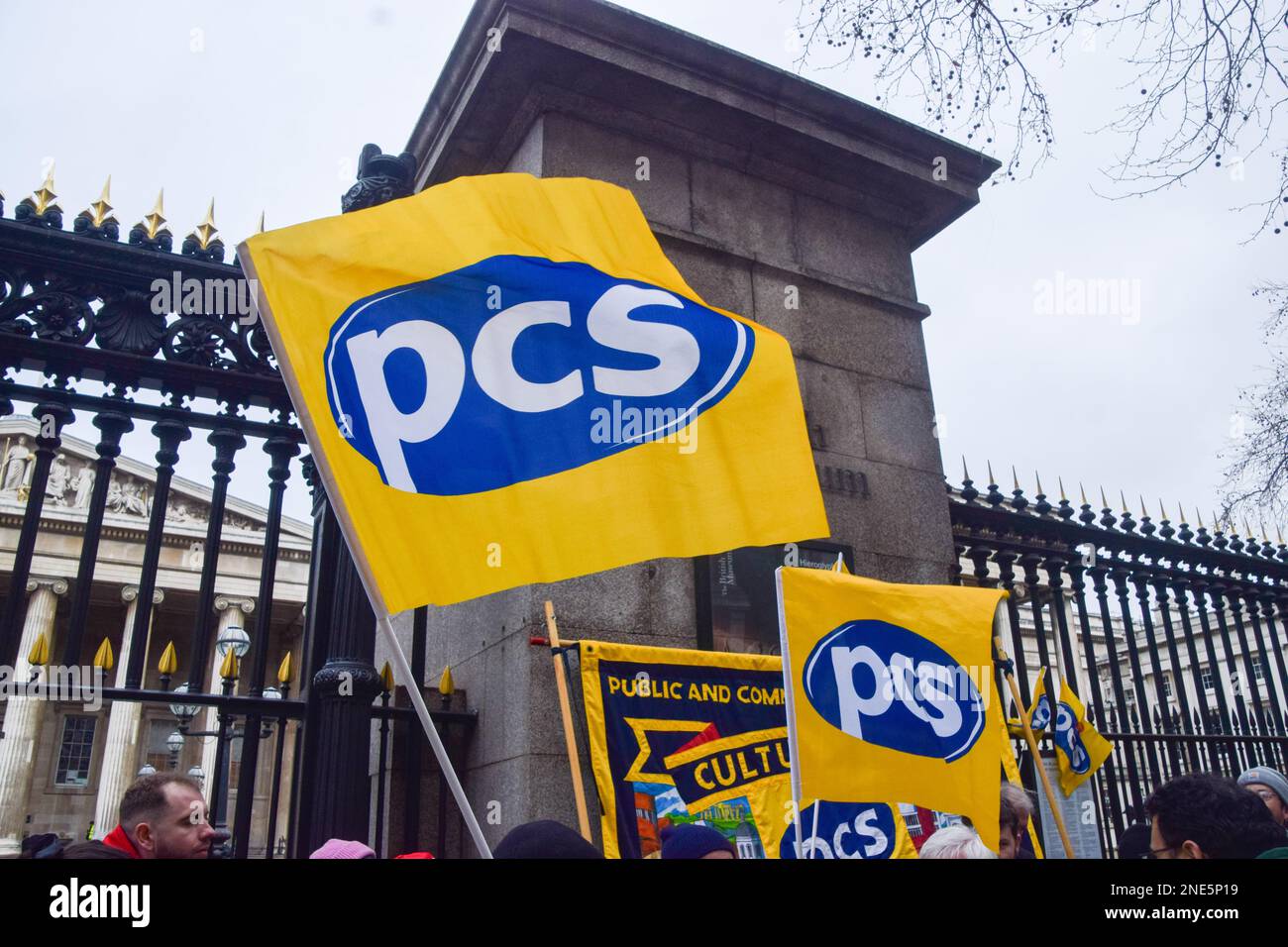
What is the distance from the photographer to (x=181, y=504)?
107 feet

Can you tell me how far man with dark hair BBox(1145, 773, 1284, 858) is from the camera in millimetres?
3391

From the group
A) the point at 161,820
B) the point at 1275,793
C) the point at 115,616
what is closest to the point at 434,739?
the point at 161,820

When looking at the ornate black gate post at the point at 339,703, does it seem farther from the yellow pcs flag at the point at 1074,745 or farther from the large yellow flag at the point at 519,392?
the yellow pcs flag at the point at 1074,745

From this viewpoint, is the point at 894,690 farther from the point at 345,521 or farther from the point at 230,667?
the point at 230,667

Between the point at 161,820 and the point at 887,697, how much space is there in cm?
312

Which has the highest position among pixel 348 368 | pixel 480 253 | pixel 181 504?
pixel 181 504

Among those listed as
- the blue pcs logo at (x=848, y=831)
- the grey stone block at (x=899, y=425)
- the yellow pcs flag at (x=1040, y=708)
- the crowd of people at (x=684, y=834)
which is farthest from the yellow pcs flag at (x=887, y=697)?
the grey stone block at (x=899, y=425)

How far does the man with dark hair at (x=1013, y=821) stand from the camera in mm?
4824

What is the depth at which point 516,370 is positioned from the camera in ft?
12.0

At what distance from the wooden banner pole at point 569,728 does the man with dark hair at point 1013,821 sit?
6.61 feet

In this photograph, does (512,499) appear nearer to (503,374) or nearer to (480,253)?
(503,374)

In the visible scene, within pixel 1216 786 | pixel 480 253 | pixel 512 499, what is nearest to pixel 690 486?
pixel 512 499

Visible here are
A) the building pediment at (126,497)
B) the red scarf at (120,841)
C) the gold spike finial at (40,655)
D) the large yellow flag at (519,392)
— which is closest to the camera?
the large yellow flag at (519,392)
